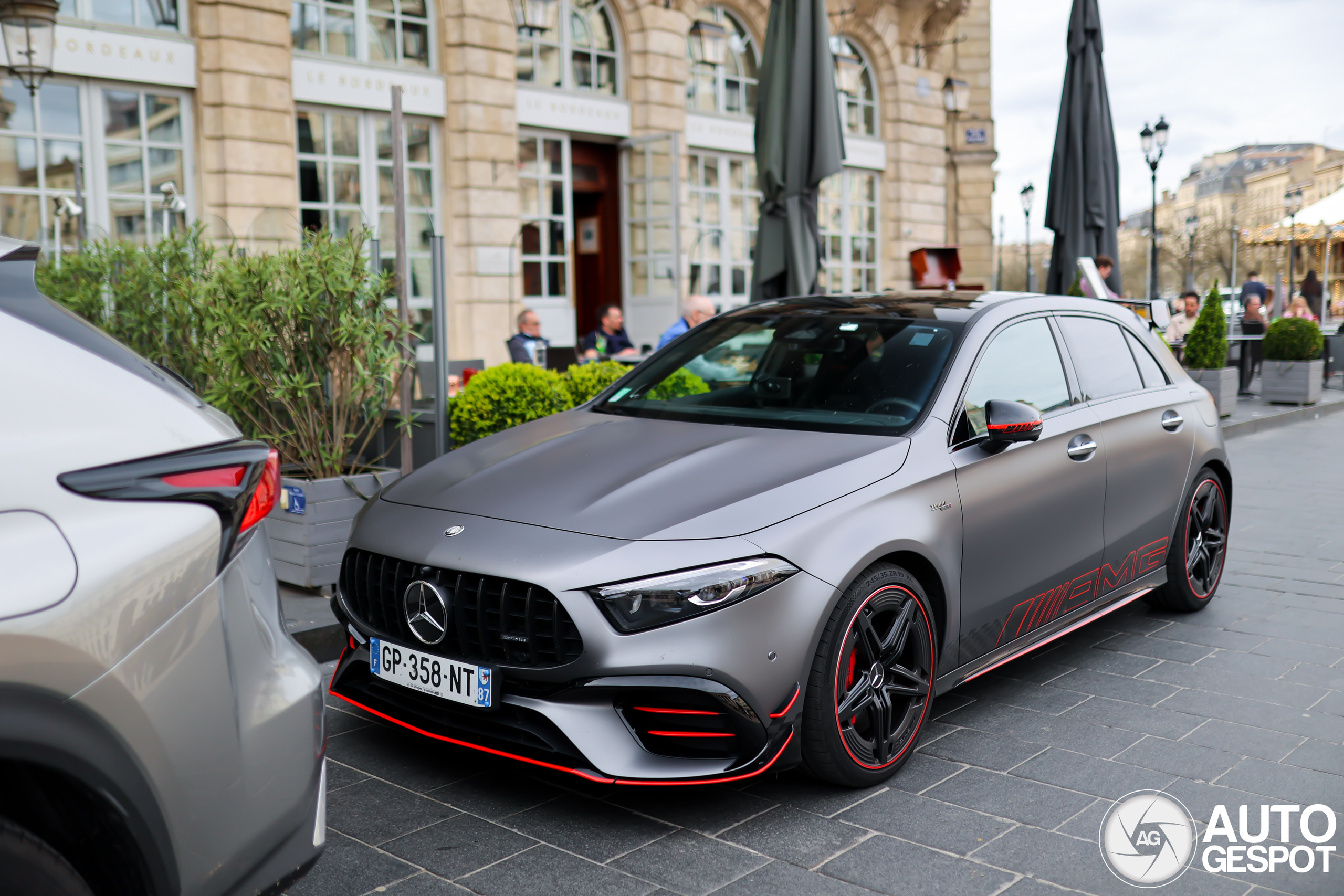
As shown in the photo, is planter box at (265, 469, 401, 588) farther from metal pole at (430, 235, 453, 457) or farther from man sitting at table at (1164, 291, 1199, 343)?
man sitting at table at (1164, 291, 1199, 343)

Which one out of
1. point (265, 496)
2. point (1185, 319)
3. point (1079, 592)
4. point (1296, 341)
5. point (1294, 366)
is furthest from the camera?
point (1185, 319)

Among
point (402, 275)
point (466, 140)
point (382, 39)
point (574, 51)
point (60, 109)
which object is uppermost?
point (574, 51)

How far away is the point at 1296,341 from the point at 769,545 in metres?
15.3

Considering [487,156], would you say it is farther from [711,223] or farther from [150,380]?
[150,380]

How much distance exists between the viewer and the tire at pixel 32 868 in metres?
1.78

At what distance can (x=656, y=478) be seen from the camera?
361 centimetres

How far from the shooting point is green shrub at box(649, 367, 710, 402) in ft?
15.8

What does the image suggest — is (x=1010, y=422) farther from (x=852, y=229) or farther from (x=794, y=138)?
(x=852, y=229)

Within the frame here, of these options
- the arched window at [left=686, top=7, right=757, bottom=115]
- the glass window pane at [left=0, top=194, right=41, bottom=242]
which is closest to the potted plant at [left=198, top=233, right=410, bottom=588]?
the glass window pane at [left=0, top=194, right=41, bottom=242]

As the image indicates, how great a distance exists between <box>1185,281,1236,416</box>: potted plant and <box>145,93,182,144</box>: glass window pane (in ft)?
39.5

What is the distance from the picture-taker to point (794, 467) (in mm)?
3588

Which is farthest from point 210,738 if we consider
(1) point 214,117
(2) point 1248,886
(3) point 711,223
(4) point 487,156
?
(3) point 711,223

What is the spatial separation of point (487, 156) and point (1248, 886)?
45.6 feet

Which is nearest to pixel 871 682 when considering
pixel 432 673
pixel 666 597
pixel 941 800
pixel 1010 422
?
pixel 941 800
